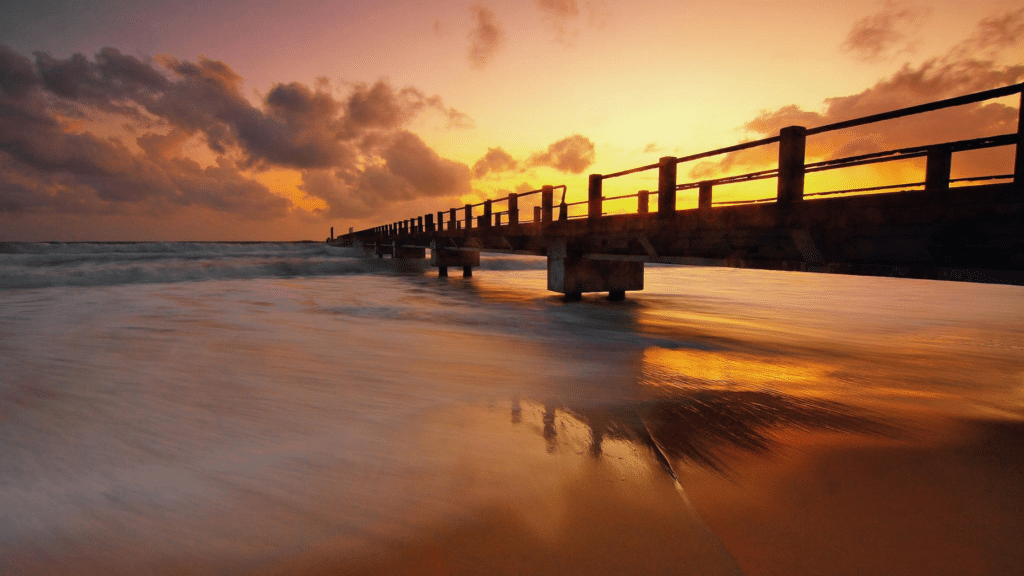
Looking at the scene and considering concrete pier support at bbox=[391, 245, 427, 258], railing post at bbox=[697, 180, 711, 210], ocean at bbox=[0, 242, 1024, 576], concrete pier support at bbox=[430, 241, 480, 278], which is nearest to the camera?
ocean at bbox=[0, 242, 1024, 576]

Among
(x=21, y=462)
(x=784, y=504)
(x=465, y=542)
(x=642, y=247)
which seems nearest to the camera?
(x=465, y=542)

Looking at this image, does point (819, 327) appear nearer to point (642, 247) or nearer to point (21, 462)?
point (642, 247)

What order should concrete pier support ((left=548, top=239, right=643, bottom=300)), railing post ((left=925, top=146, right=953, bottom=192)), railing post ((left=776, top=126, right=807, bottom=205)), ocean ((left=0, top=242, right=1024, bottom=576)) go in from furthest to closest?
concrete pier support ((left=548, top=239, right=643, bottom=300))
railing post ((left=776, top=126, right=807, bottom=205))
railing post ((left=925, top=146, right=953, bottom=192))
ocean ((left=0, top=242, right=1024, bottom=576))

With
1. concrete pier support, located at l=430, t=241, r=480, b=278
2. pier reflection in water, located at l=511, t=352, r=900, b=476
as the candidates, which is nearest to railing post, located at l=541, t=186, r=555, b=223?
pier reflection in water, located at l=511, t=352, r=900, b=476

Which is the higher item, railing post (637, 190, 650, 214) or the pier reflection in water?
railing post (637, 190, 650, 214)

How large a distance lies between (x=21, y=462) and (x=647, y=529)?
16.2 ft

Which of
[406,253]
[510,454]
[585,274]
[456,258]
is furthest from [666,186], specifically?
[406,253]

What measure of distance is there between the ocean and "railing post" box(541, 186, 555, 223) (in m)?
5.14

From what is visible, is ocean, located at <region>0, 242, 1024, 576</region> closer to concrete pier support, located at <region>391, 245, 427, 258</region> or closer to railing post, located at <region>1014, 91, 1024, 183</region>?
railing post, located at <region>1014, 91, 1024, 183</region>

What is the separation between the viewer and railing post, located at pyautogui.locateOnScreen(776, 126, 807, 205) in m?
6.27

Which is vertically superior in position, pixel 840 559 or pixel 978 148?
pixel 978 148

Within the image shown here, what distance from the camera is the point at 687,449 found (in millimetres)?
4023

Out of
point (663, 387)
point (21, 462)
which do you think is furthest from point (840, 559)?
point (21, 462)

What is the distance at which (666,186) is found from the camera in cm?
862
